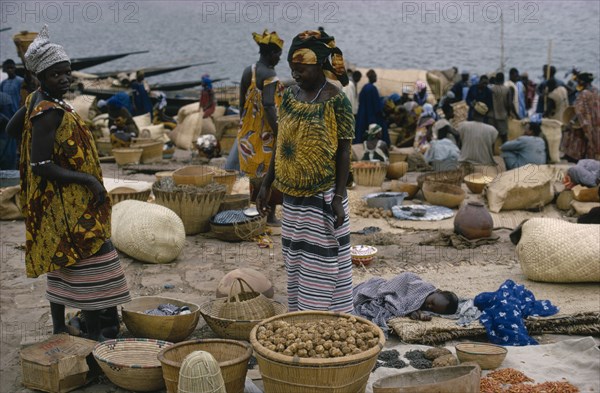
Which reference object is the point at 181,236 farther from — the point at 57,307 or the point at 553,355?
the point at 553,355

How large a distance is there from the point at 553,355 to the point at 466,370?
1.03m

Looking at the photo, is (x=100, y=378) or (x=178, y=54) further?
(x=178, y=54)

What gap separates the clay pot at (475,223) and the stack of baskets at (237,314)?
2.86 meters

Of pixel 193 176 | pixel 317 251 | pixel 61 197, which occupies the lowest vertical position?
pixel 193 176

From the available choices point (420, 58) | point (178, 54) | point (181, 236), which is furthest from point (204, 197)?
point (178, 54)

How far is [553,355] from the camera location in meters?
4.28

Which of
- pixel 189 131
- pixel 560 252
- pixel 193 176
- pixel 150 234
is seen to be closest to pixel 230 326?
pixel 150 234

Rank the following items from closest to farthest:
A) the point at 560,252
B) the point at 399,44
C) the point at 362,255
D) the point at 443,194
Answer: the point at 560,252, the point at 362,255, the point at 443,194, the point at 399,44

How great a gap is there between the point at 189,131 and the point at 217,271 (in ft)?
22.3

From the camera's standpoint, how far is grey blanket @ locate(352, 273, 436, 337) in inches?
189

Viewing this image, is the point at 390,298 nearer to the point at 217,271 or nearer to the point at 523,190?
the point at 217,271

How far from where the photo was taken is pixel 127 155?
1030 cm

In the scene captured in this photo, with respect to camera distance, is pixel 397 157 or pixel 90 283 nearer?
pixel 90 283

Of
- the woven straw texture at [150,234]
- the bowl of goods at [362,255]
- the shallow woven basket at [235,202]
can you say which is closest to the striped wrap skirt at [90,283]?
the woven straw texture at [150,234]
